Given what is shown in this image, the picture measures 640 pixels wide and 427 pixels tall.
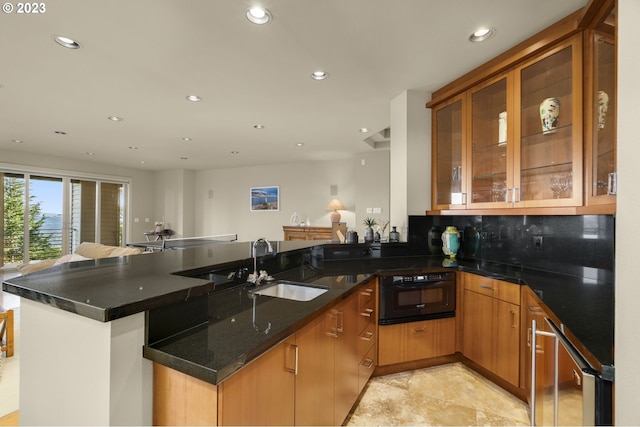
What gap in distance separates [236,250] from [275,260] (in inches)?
11.6

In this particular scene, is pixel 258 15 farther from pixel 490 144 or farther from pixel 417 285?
pixel 417 285

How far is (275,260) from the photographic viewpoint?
2158mm

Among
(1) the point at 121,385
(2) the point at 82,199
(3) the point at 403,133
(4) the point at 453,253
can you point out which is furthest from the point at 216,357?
(2) the point at 82,199

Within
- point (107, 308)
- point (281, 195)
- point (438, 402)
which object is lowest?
point (438, 402)

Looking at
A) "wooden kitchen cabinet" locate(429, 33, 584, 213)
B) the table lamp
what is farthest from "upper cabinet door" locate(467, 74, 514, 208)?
the table lamp

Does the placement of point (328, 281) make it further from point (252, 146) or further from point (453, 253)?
point (252, 146)

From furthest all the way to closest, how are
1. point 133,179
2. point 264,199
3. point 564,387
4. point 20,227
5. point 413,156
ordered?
point 133,179
point 264,199
point 20,227
point 413,156
point 564,387

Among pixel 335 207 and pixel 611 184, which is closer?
pixel 611 184

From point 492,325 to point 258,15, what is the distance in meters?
2.64

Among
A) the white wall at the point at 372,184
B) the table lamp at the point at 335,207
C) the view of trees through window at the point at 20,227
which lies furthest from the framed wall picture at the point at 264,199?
the view of trees through window at the point at 20,227

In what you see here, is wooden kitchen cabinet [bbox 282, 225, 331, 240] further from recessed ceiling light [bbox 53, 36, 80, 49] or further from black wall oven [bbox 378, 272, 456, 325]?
recessed ceiling light [bbox 53, 36, 80, 49]

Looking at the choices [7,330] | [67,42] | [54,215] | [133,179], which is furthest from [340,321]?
[133,179]

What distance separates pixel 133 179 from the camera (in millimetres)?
8031

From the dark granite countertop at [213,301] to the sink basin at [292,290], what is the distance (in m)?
0.09
